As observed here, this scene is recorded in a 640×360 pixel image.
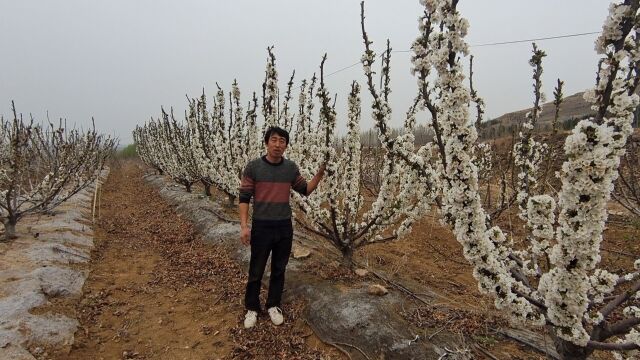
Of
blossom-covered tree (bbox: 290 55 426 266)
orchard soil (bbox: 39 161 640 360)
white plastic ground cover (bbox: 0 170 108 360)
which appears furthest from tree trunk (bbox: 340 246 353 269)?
white plastic ground cover (bbox: 0 170 108 360)

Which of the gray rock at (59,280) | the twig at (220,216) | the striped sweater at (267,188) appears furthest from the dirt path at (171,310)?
the striped sweater at (267,188)

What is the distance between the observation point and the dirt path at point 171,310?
177 inches

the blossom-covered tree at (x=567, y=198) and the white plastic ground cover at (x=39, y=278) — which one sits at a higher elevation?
the blossom-covered tree at (x=567, y=198)

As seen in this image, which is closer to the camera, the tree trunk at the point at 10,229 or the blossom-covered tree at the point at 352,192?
the blossom-covered tree at the point at 352,192

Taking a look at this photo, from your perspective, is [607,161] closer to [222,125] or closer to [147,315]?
[147,315]

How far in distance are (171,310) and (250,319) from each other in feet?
5.04

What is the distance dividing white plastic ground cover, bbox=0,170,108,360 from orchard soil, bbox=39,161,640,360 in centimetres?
21

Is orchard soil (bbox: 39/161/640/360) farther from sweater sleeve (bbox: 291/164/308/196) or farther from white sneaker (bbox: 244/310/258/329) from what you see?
sweater sleeve (bbox: 291/164/308/196)

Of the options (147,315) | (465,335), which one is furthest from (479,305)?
(147,315)

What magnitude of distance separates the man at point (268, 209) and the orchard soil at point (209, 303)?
46cm

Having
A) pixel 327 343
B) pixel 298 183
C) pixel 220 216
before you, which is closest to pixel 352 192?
pixel 298 183

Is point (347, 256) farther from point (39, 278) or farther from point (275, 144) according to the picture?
point (39, 278)

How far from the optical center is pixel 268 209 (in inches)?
187

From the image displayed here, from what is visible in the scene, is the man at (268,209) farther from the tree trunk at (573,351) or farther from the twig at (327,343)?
the tree trunk at (573,351)
